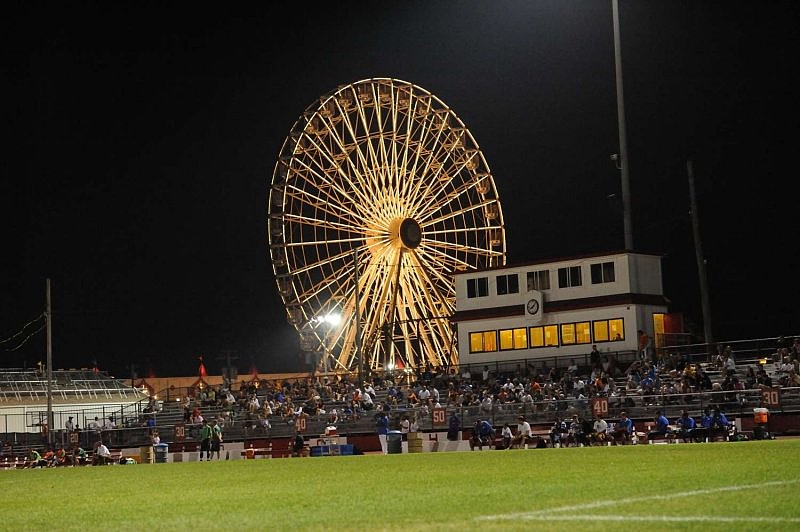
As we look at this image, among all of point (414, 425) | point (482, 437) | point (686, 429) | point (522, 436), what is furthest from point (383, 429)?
point (686, 429)

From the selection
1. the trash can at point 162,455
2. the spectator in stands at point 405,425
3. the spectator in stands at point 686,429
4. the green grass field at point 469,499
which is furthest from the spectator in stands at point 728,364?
the trash can at point 162,455

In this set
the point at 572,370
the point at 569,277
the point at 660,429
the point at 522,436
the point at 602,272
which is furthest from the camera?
the point at 569,277

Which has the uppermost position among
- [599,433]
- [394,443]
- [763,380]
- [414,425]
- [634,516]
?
[763,380]

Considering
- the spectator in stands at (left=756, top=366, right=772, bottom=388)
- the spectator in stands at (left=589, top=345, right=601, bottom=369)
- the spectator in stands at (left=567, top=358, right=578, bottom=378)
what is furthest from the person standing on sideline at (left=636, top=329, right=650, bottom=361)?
the spectator in stands at (left=756, top=366, right=772, bottom=388)

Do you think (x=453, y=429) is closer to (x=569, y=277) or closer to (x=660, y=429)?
(x=660, y=429)

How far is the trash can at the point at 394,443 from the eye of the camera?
129ft

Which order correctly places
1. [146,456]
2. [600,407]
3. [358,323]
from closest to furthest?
1. [600,407]
2. [146,456]
3. [358,323]

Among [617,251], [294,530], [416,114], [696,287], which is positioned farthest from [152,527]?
[696,287]

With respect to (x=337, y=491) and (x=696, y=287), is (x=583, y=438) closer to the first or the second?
(x=337, y=491)

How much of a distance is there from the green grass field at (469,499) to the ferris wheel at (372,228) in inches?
1520

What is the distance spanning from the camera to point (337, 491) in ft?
50.6

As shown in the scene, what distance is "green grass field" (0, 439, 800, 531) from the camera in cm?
984

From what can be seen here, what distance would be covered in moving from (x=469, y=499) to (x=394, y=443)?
26982 millimetres

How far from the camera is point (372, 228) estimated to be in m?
59.7
